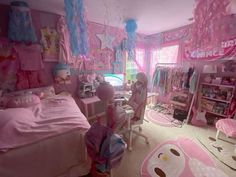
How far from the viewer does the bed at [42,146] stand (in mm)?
1074

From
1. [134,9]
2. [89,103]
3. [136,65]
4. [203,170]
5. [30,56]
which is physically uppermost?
[134,9]

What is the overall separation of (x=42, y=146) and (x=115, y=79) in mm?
2575

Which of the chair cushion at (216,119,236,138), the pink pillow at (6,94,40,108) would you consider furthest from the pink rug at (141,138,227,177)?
the pink pillow at (6,94,40,108)

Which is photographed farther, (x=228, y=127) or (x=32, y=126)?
(x=228, y=127)

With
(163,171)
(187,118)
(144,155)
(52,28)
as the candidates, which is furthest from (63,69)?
(187,118)

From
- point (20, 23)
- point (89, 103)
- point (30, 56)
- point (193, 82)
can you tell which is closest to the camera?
point (20, 23)

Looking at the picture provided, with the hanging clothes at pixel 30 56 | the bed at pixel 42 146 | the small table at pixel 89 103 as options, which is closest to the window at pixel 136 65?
the small table at pixel 89 103

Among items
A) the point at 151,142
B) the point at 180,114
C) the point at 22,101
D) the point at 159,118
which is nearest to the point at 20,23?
the point at 22,101

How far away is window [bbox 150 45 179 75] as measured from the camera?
11.8 ft

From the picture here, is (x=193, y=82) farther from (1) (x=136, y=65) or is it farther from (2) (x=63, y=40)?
(2) (x=63, y=40)

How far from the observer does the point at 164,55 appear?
152 inches

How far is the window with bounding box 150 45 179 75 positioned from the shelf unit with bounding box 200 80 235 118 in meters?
1.14

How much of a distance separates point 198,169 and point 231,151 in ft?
2.74

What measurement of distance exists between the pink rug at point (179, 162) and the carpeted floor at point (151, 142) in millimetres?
82
